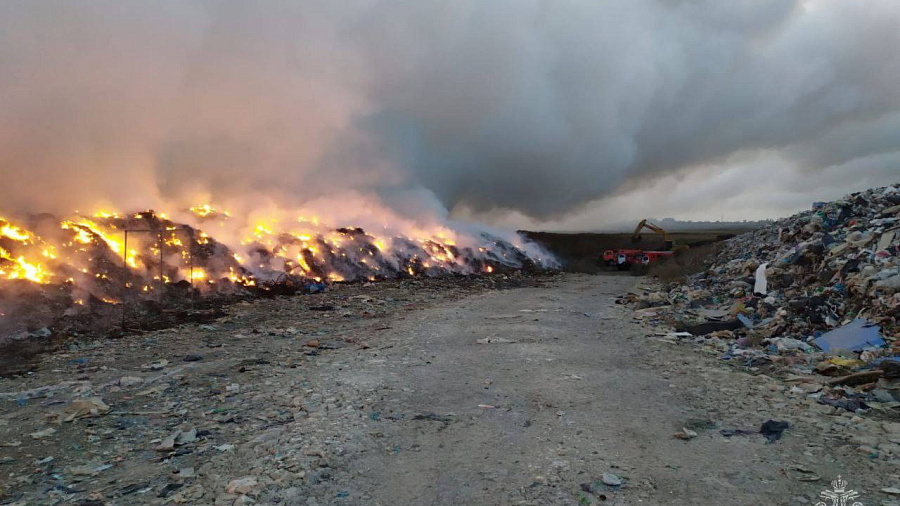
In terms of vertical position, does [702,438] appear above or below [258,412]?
below

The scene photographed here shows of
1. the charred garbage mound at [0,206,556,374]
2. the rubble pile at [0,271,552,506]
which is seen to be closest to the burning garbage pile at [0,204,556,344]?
the charred garbage mound at [0,206,556,374]

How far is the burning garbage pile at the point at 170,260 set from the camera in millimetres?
11477

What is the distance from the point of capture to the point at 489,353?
841 cm

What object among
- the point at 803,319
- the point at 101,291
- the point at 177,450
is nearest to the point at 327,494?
the point at 177,450

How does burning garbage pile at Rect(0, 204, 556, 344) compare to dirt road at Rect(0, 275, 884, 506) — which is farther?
burning garbage pile at Rect(0, 204, 556, 344)

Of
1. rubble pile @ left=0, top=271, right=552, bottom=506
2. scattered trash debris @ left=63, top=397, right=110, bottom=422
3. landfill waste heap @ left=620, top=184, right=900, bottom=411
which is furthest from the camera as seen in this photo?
landfill waste heap @ left=620, top=184, right=900, bottom=411

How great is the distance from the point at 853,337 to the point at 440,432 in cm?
728

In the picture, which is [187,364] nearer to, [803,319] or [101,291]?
[101,291]

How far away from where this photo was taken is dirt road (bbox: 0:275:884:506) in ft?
12.2

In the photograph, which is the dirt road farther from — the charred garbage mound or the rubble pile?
the charred garbage mound

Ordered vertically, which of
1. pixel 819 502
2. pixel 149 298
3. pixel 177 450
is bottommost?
pixel 819 502

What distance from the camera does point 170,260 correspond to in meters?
15.5

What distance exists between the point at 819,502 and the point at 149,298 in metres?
15.1

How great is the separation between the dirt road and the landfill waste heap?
1.01 m
